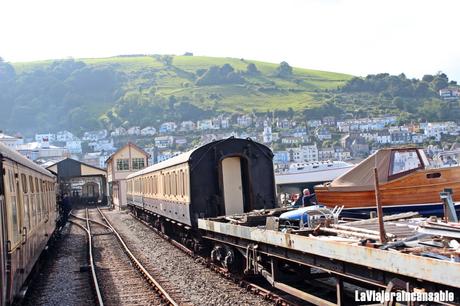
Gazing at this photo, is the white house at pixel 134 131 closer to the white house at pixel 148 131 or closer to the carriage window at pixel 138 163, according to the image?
the white house at pixel 148 131

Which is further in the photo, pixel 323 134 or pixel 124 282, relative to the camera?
pixel 323 134

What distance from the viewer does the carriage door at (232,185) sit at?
1602 centimetres

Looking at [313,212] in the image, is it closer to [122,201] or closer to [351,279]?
[351,279]

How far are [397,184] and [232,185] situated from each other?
4703mm

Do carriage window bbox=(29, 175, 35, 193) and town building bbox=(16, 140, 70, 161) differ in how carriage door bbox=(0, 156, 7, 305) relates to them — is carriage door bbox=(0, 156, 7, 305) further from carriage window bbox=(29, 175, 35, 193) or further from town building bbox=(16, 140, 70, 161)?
town building bbox=(16, 140, 70, 161)

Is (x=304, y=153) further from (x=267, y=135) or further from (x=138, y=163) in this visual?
(x=138, y=163)

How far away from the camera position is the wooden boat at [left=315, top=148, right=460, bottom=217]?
13.5m

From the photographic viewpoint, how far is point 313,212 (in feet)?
34.1

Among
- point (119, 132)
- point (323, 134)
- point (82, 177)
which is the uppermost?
point (119, 132)

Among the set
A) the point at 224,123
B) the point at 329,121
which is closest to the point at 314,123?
the point at 329,121

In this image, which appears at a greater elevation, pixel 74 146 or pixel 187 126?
pixel 187 126

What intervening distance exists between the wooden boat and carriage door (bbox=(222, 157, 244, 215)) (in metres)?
2.56

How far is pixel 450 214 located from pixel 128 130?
622 ft

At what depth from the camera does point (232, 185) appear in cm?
→ 1620
